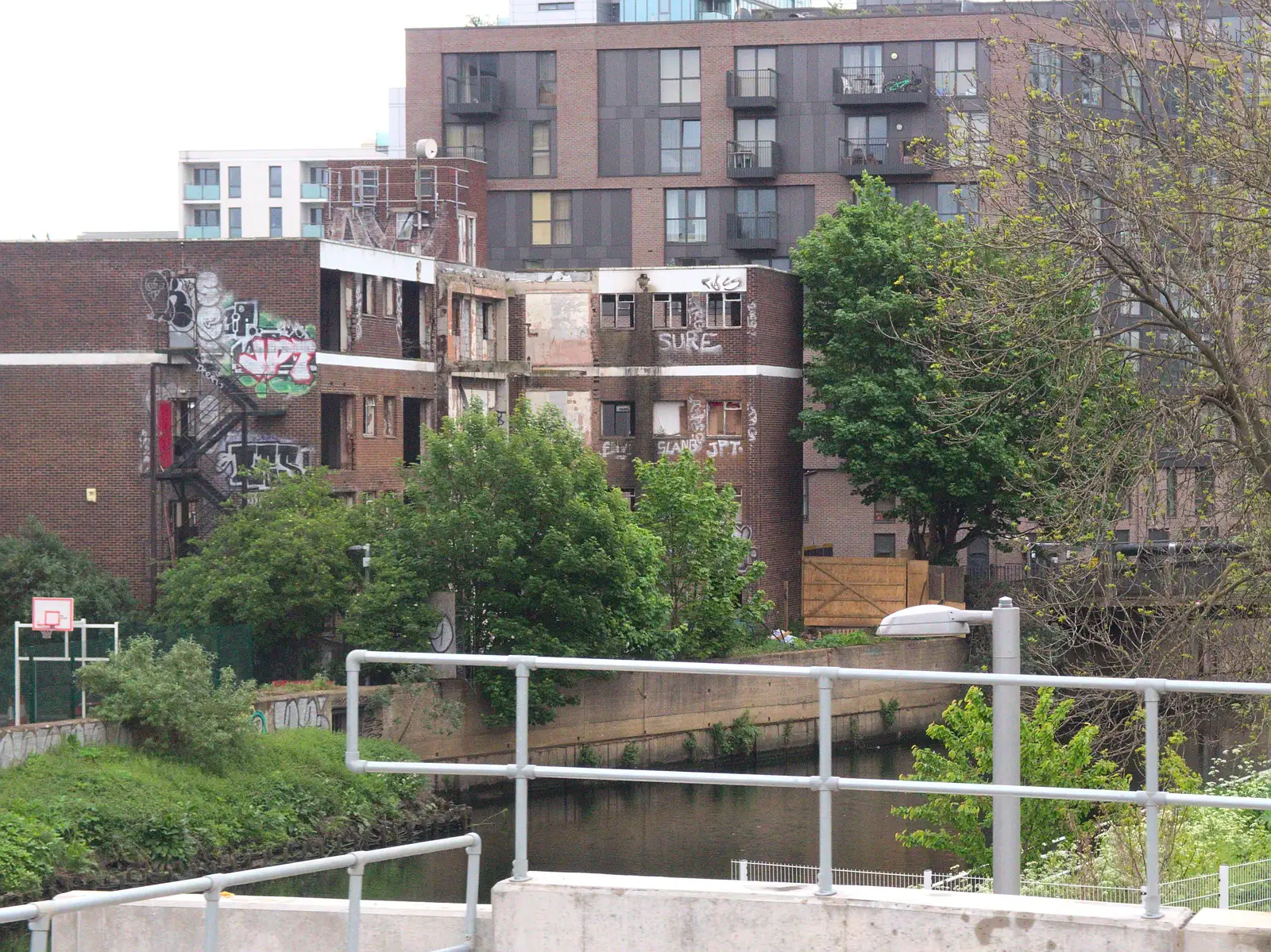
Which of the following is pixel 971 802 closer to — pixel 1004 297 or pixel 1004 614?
pixel 1004 297

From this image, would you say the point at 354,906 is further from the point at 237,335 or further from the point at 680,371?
the point at 680,371

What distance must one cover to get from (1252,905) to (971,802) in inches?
418

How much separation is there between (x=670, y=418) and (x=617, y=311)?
3960 millimetres

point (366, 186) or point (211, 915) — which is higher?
point (366, 186)

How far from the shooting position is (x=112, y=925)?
9.53 metres

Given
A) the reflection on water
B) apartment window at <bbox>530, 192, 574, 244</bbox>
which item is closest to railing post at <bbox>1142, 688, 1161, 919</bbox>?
the reflection on water

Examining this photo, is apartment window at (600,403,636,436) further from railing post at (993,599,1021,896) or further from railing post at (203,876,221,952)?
railing post at (203,876,221,952)

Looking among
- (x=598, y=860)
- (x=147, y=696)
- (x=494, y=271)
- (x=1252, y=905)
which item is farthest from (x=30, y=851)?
(x=494, y=271)

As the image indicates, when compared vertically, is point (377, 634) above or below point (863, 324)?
below

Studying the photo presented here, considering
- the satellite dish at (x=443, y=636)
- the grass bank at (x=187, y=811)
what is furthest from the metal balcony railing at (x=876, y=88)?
the grass bank at (x=187, y=811)

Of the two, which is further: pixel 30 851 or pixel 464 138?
pixel 464 138

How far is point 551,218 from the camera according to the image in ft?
259

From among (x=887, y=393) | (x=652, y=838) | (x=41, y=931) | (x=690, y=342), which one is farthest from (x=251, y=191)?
(x=41, y=931)

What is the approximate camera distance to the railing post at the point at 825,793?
8.02 metres
